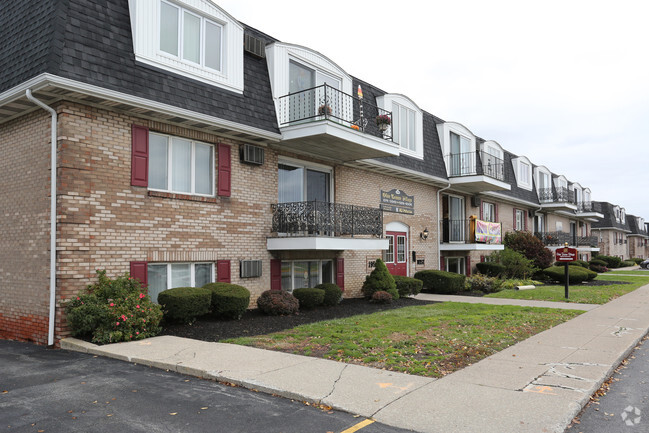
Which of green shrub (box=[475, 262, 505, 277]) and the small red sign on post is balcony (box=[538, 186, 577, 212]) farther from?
the small red sign on post

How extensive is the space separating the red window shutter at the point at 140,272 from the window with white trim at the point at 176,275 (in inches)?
14.6

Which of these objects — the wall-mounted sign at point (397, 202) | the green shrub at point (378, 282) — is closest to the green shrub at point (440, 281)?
the wall-mounted sign at point (397, 202)

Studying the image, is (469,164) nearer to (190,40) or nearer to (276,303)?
(276,303)

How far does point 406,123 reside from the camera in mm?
19875

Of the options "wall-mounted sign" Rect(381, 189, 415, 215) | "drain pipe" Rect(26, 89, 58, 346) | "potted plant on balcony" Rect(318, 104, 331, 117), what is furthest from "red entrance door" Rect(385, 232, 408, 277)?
"drain pipe" Rect(26, 89, 58, 346)

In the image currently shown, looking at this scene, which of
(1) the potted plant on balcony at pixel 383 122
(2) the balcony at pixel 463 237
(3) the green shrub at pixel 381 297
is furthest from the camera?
(2) the balcony at pixel 463 237

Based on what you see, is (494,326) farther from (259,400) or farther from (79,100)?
(79,100)

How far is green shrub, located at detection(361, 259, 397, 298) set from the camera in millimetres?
15875

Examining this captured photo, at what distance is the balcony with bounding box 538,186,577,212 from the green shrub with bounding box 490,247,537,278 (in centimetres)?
996

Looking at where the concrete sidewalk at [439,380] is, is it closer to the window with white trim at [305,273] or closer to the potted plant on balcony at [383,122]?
the window with white trim at [305,273]

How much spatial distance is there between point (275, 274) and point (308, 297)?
4.05ft

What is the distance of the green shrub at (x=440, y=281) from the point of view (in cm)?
1905

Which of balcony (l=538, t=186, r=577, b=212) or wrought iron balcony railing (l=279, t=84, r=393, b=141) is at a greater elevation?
wrought iron balcony railing (l=279, t=84, r=393, b=141)

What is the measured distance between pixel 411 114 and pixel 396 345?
13.5m
